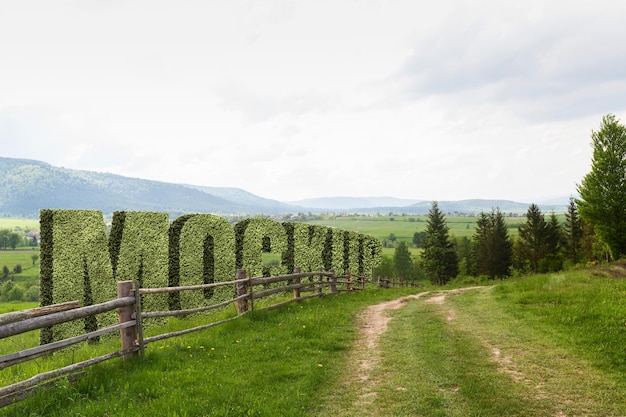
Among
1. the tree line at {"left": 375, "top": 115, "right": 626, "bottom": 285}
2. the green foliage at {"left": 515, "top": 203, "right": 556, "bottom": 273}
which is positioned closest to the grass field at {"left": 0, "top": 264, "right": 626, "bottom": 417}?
the tree line at {"left": 375, "top": 115, "right": 626, "bottom": 285}

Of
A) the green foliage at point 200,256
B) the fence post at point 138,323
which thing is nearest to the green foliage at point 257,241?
the green foliage at point 200,256

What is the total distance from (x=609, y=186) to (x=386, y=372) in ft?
121

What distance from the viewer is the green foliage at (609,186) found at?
→ 3519 cm

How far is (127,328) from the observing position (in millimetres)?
8766

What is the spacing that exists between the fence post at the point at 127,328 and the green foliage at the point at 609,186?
39.7 m

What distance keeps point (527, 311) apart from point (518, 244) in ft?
198

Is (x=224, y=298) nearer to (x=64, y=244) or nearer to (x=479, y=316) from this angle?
(x=64, y=244)

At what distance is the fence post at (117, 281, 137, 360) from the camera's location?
28.6 feet

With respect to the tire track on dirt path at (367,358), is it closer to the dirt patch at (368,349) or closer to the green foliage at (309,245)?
the dirt patch at (368,349)

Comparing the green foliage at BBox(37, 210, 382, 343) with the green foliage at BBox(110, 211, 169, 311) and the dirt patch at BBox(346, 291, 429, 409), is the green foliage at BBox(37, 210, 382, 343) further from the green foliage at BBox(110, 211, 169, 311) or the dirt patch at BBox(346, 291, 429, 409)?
the dirt patch at BBox(346, 291, 429, 409)

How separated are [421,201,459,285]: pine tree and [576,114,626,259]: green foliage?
84.8ft

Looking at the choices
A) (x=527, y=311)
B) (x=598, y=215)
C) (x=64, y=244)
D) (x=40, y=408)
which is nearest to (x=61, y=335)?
(x=64, y=244)

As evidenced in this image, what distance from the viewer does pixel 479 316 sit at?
14828 mm

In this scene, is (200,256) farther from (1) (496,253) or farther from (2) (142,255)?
(1) (496,253)
